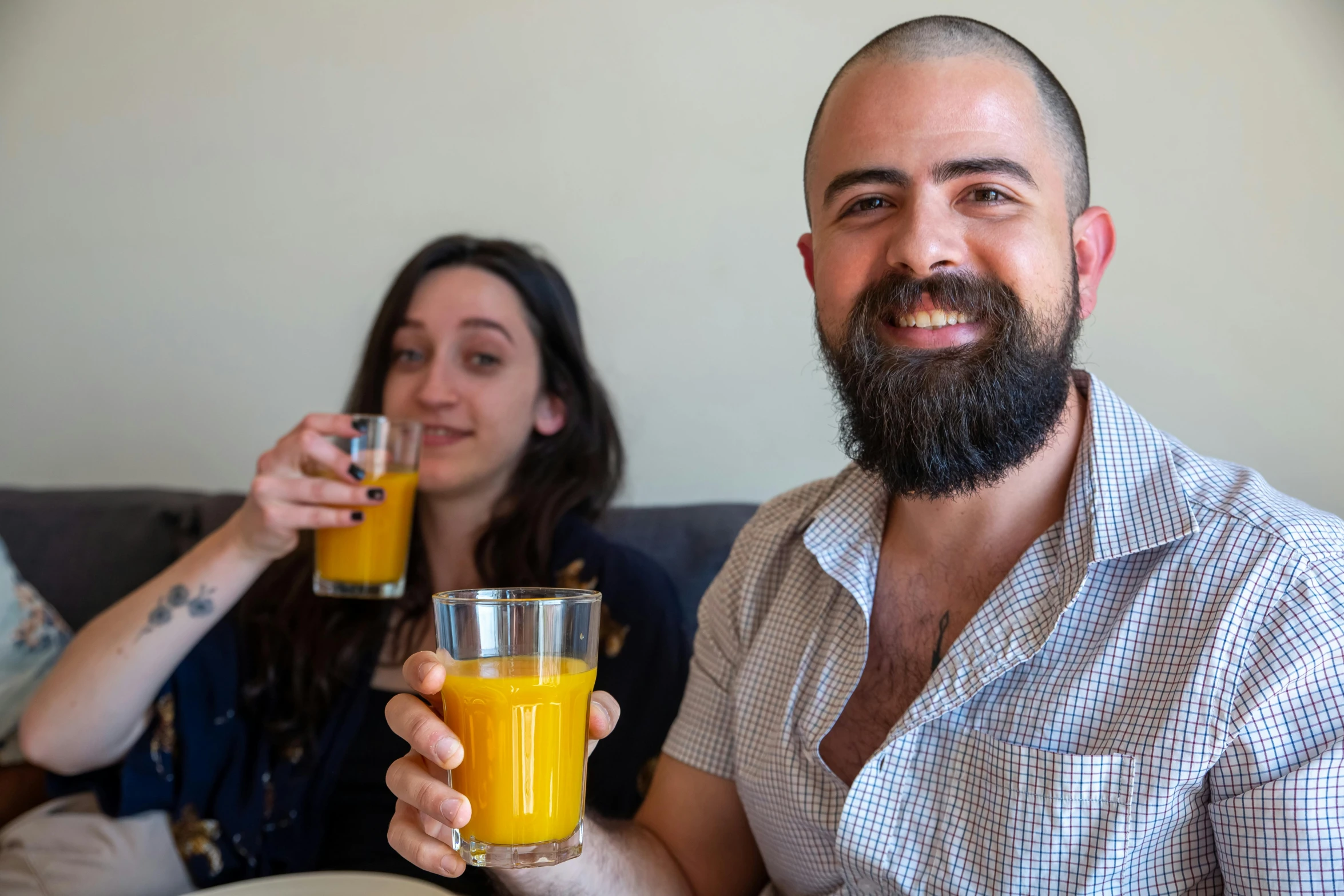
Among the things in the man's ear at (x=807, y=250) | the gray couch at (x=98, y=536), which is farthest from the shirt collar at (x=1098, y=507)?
the gray couch at (x=98, y=536)

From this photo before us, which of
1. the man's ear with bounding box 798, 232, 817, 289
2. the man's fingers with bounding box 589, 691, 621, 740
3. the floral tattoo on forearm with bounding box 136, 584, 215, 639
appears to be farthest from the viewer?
the floral tattoo on forearm with bounding box 136, 584, 215, 639

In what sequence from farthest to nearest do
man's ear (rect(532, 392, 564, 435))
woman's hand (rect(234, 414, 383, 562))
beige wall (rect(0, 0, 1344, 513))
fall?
man's ear (rect(532, 392, 564, 435)) → beige wall (rect(0, 0, 1344, 513)) → woman's hand (rect(234, 414, 383, 562))

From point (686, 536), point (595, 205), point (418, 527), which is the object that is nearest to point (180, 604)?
point (418, 527)

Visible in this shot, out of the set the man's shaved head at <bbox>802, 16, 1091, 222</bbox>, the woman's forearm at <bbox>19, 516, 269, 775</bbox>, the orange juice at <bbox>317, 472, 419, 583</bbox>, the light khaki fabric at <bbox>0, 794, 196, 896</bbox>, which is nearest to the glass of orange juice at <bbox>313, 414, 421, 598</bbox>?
the orange juice at <bbox>317, 472, 419, 583</bbox>

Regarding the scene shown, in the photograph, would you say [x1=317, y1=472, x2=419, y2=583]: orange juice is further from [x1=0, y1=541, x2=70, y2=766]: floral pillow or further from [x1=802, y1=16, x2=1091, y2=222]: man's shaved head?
[x1=802, y1=16, x2=1091, y2=222]: man's shaved head

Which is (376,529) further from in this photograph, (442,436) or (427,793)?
(427,793)

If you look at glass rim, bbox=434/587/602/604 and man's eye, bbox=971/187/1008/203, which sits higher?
man's eye, bbox=971/187/1008/203

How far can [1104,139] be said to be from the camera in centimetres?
188

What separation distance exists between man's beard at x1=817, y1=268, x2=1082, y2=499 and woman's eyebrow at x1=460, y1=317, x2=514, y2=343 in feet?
2.96

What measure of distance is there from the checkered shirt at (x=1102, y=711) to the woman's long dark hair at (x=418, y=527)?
0.77m

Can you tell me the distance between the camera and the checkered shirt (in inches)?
35.8

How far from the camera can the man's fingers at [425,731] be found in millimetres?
900

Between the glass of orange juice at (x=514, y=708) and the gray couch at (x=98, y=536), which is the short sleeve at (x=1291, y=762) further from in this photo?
the gray couch at (x=98, y=536)

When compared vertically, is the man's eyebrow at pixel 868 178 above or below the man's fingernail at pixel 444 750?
above
